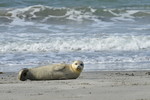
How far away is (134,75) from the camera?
8688 millimetres

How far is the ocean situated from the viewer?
11.1m

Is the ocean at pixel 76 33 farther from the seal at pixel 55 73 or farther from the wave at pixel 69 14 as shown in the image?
the seal at pixel 55 73

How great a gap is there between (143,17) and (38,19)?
3.67 metres

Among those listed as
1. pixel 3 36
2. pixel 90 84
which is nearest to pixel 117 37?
pixel 3 36

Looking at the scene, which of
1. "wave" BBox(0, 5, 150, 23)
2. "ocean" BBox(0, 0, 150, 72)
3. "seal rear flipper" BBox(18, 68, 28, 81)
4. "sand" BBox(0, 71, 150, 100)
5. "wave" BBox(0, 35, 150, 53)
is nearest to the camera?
"sand" BBox(0, 71, 150, 100)

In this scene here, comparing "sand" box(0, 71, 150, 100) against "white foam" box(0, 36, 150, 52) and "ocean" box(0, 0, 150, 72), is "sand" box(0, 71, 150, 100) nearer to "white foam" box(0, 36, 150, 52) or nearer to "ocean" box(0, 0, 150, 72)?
"ocean" box(0, 0, 150, 72)

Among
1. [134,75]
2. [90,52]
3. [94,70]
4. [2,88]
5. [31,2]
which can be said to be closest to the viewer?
[2,88]

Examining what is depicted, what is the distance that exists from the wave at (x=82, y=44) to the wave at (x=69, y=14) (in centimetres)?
448

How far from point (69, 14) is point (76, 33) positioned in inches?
174

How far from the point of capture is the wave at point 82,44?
1308 cm

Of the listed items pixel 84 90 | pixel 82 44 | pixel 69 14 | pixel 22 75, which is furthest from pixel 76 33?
pixel 84 90

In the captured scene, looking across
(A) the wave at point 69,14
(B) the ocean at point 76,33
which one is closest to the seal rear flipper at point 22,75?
(B) the ocean at point 76,33

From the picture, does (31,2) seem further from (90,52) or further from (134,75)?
(134,75)

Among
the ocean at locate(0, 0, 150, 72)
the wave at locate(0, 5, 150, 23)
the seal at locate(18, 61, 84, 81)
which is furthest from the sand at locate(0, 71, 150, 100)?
the wave at locate(0, 5, 150, 23)
